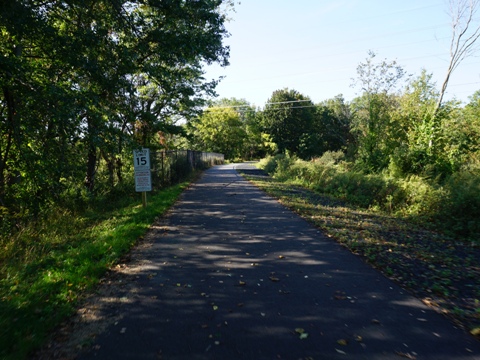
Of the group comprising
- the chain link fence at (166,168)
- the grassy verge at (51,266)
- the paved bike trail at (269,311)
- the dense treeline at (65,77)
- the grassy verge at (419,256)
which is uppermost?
the dense treeline at (65,77)

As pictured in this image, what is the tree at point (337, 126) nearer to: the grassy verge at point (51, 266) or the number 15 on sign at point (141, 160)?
the number 15 on sign at point (141, 160)

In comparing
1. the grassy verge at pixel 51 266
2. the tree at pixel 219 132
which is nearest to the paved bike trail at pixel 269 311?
the grassy verge at pixel 51 266

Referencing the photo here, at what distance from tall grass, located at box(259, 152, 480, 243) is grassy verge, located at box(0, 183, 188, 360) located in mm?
7876

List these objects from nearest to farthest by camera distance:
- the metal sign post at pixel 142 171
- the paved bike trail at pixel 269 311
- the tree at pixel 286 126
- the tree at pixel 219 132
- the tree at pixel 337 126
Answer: the paved bike trail at pixel 269 311
the metal sign post at pixel 142 171
the tree at pixel 286 126
the tree at pixel 337 126
the tree at pixel 219 132

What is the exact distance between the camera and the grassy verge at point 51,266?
3.22 metres

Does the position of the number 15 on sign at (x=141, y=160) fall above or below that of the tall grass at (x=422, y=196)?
above

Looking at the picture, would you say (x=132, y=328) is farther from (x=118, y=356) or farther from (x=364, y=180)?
(x=364, y=180)

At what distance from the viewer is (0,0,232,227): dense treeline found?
22.7ft

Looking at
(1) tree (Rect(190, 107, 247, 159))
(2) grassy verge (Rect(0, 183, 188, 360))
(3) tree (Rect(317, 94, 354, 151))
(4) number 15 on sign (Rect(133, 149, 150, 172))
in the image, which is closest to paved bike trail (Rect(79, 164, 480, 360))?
(2) grassy verge (Rect(0, 183, 188, 360))

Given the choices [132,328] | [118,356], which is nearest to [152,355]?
[118,356]

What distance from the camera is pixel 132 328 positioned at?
10.9 ft

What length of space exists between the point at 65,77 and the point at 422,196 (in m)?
11.6

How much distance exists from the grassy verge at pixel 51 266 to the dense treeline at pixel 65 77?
1.18m

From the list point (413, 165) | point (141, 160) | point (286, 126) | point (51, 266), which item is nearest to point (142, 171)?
point (141, 160)
